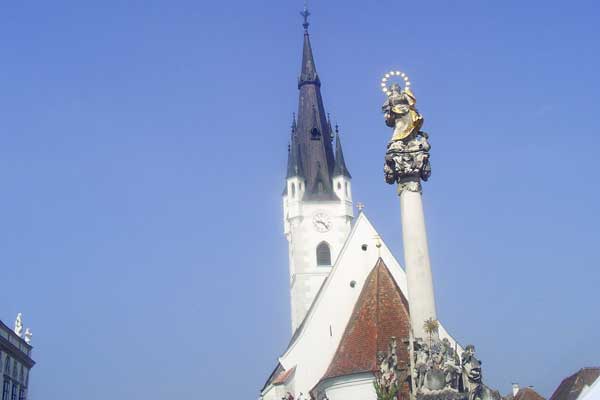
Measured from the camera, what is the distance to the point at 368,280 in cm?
2977

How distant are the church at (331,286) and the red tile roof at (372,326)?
0.11 feet

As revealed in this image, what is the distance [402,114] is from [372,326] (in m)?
11.1

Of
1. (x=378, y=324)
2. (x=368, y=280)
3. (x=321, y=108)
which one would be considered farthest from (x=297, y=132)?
(x=378, y=324)

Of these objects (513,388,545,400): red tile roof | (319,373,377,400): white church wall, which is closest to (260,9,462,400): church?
(319,373,377,400): white church wall

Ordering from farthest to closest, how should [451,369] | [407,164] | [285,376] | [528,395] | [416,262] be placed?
1. [528,395]
2. [285,376]
3. [407,164]
4. [416,262]
5. [451,369]

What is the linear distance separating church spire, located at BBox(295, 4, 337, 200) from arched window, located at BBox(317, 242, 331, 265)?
2794 millimetres

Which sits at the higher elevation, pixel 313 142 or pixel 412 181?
pixel 313 142

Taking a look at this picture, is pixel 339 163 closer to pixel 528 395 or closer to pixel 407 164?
pixel 528 395

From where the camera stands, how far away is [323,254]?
4469 cm

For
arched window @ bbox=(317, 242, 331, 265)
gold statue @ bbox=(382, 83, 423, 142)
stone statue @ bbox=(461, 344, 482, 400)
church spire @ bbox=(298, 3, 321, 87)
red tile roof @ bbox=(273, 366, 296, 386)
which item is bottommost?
stone statue @ bbox=(461, 344, 482, 400)

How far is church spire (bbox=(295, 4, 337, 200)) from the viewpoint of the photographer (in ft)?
152

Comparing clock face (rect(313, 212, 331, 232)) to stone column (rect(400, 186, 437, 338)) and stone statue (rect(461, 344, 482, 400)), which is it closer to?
stone column (rect(400, 186, 437, 338))

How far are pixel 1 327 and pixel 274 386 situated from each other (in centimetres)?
1413

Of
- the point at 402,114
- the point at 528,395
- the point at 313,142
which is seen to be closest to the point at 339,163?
the point at 313,142
